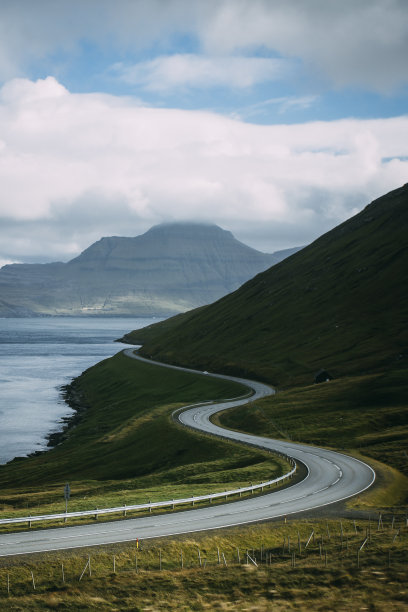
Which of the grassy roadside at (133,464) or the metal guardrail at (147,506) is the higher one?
the metal guardrail at (147,506)

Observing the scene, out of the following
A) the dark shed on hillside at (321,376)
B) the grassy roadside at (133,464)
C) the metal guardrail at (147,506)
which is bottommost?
the grassy roadside at (133,464)

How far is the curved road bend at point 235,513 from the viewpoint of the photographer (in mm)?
38438

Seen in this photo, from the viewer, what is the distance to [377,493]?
176ft

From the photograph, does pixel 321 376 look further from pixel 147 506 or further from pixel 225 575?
pixel 225 575

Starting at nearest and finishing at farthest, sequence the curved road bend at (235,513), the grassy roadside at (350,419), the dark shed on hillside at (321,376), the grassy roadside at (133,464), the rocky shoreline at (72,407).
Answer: the curved road bend at (235,513) < the grassy roadside at (133,464) < the grassy roadside at (350,419) < the rocky shoreline at (72,407) < the dark shed on hillside at (321,376)

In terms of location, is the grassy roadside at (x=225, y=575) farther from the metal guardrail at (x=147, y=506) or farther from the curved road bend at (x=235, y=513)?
the metal guardrail at (x=147, y=506)

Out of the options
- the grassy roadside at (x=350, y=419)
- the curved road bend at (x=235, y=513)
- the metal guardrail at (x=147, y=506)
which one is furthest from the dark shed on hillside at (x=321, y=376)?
the metal guardrail at (x=147, y=506)

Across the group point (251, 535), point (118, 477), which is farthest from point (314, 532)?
point (118, 477)

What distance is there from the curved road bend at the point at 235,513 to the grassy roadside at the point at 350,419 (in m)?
3.63

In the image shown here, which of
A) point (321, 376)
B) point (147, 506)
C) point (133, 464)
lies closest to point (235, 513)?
point (147, 506)

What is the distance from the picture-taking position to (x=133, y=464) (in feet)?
270

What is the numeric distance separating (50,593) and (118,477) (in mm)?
46291

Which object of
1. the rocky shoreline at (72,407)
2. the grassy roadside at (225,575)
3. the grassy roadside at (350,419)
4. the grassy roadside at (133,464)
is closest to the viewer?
the grassy roadside at (225,575)

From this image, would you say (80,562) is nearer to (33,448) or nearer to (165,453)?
(165,453)
